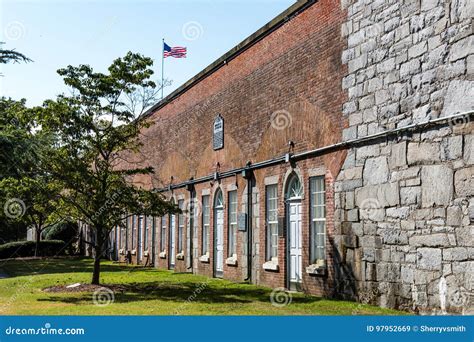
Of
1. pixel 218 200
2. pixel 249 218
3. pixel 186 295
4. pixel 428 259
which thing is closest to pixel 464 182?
pixel 428 259

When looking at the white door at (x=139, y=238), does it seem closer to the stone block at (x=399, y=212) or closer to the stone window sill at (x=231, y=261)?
the stone window sill at (x=231, y=261)

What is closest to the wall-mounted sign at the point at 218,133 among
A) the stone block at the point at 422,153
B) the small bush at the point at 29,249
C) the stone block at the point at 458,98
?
the stone block at the point at 422,153

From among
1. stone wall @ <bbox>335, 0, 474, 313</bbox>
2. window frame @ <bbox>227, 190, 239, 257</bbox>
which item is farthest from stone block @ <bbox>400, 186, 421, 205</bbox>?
window frame @ <bbox>227, 190, 239, 257</bbox>

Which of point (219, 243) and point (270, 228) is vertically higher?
point (270, 228)

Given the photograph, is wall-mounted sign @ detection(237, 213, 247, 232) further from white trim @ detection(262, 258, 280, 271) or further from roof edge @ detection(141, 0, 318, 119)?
roof edge @ detection(141, 0, 318, 119)

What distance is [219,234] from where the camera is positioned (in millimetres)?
20172

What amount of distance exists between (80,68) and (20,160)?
341cm

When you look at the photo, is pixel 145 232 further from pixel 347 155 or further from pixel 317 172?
pixel 347 155

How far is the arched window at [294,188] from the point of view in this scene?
49.5ft

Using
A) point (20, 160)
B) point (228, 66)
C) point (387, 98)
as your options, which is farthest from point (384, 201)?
point (20, 160)

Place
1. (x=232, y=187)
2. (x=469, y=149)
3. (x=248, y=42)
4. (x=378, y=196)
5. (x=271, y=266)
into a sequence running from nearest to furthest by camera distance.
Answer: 1. (x=469, y=149)
2. (x=378, y=196)
3. (x=271, y=266)
4. (x=248, y=42)
5. (x=232, y=187)

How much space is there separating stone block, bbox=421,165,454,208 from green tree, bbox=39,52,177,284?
831 cm

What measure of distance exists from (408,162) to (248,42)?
27.6 ft

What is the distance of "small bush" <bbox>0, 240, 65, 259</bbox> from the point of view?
37.5m
